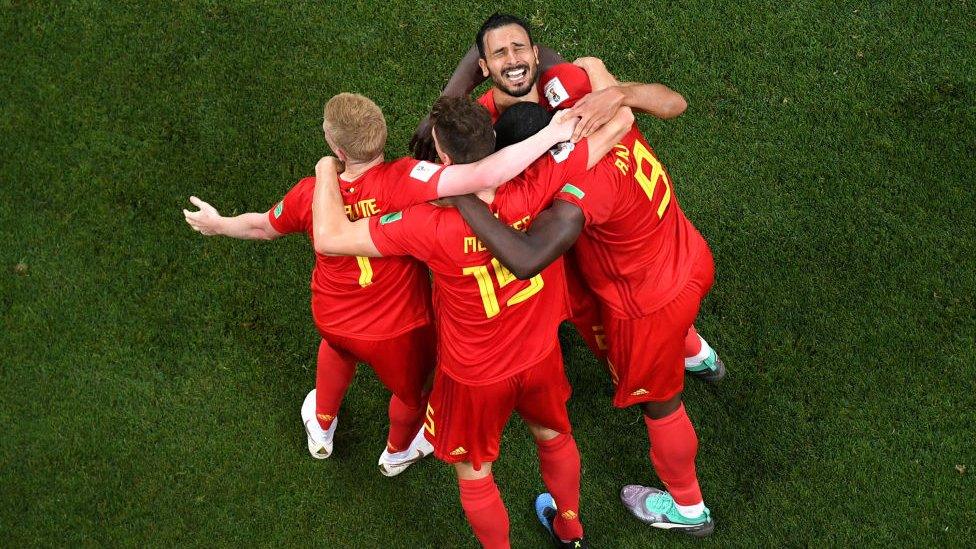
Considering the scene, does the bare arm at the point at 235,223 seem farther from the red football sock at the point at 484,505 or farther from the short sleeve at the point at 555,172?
the red football sock at the point at 484,505

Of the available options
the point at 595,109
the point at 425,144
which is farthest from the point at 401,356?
the point at 595,109

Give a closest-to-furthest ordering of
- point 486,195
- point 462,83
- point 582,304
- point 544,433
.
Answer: point 486,195 < point 544,433 < point 582,304 < point 462,83

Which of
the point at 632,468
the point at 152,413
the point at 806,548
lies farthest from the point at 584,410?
the point at 152,413

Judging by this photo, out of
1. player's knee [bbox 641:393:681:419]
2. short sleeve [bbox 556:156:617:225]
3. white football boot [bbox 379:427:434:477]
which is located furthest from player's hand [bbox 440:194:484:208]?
white football boot [bbox 379:427:434:477]

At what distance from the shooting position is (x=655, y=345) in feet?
15.4

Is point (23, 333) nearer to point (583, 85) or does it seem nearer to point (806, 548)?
point (583, 85)

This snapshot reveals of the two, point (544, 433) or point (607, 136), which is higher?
point (607, 136)

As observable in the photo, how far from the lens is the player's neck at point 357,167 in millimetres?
4297

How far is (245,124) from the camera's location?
654 cm

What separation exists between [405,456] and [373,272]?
1.64 meters

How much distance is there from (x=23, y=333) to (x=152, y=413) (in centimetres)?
108

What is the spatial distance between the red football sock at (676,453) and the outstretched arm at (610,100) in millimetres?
1689

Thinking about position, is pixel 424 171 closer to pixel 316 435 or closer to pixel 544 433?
pixel 544 433

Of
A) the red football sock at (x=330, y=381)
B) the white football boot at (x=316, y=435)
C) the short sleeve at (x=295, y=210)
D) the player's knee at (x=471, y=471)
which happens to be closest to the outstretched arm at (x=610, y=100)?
the short sleeve at (x=295, y=210)
